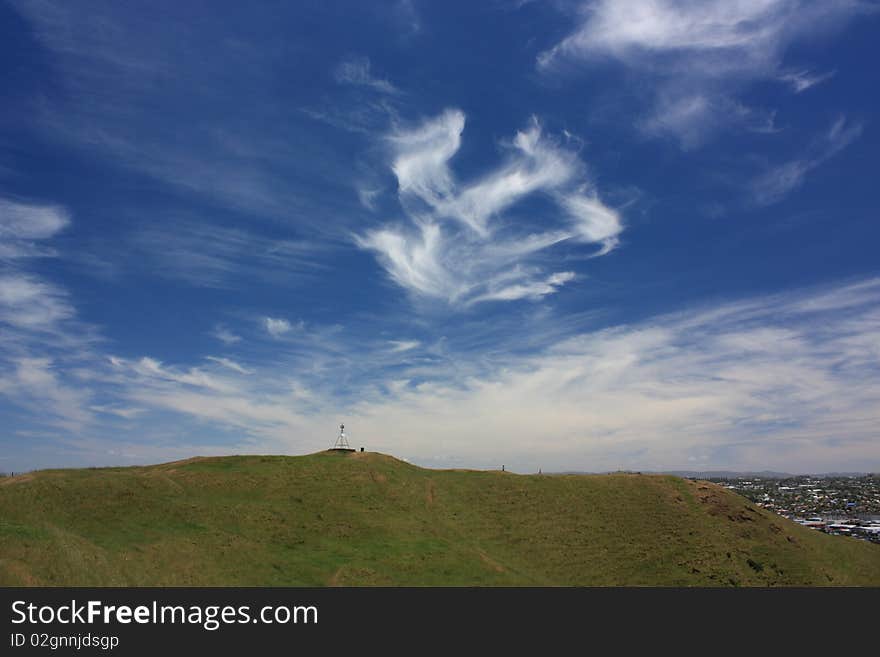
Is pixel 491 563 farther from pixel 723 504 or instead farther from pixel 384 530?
pixel 723 504

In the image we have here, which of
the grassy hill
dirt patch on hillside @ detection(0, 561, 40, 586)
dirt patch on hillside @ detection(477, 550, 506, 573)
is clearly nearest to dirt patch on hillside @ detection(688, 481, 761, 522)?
the grassy hill

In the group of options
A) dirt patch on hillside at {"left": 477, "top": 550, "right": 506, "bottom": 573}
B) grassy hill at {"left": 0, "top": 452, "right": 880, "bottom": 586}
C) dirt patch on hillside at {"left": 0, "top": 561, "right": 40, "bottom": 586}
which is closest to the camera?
dirt patch on hillside at {"left": 0, "top": 561, "right": 40, "bottom": 586}

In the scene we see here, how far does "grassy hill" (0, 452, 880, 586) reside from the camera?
4009 cm

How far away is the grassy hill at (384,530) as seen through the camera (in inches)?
1578

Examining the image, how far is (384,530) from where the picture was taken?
51875 mm

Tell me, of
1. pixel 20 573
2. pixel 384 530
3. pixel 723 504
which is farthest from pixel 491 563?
pixel 20 573

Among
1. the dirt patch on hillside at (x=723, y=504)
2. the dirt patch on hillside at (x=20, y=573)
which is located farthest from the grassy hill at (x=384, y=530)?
the dirt patch on hillside at (x=723, y=504)

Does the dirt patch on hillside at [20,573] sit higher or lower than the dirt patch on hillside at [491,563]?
higher

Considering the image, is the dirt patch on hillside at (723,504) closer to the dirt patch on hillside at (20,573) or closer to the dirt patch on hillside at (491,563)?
the dirt patch on hillside at (491,563)

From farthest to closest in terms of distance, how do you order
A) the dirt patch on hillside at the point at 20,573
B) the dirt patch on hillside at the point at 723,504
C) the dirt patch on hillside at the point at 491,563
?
1. the dirt patch on hillside at the point at 723,504
2. the dirt patch on hillside at the point at 491,563
3. the dirt patch on hillside at the point at 20,573

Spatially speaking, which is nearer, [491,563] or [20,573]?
[20,573]

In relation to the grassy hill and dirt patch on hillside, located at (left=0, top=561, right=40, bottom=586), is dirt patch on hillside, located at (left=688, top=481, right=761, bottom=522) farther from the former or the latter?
dirt patch on hillside, located at (left=0, top=561, right=40, bottom=586)
